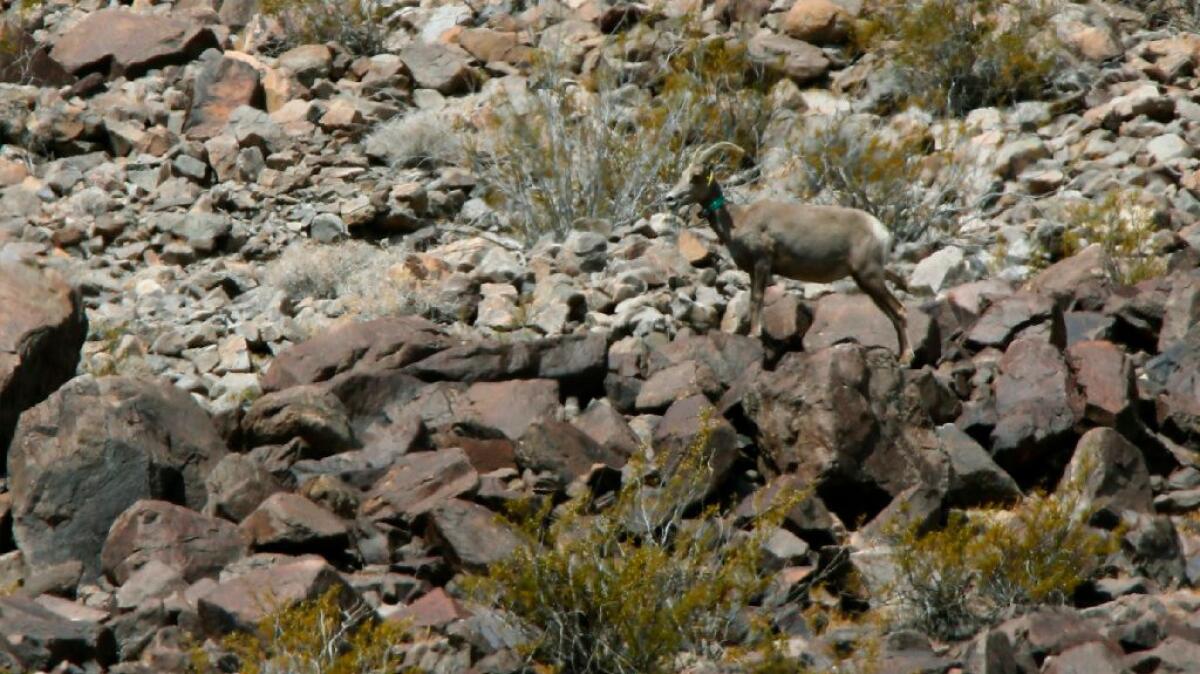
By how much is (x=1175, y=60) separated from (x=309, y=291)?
315 inches

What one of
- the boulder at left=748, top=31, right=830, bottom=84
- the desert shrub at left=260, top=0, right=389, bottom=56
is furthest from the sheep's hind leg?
the desert shrub at left=260, top=0, right=389, bottom=56

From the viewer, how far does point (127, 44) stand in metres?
17.4

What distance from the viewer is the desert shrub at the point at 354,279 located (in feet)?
38.6

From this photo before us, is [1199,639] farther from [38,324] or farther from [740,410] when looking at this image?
[38,324]

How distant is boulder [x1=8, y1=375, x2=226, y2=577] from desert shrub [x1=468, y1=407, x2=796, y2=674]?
2008 mm

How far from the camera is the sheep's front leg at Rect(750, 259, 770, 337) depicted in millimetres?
11008

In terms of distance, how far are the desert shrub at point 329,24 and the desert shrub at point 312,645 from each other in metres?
11.7

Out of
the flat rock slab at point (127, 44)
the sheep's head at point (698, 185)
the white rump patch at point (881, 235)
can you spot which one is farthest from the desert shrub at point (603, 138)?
the flat rock slab at point (127, 44)

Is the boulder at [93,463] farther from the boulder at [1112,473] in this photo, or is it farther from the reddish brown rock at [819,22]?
the reddish brown rock at [819,22]

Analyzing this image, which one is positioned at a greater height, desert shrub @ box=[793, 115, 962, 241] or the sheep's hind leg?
the sheep's hind leg

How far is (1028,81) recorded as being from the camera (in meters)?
15.8

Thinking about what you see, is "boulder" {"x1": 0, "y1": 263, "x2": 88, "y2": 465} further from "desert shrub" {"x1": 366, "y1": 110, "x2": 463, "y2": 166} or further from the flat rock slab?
the flat rock slab

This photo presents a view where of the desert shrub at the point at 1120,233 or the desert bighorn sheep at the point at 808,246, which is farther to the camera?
the desert shrub at the point at 1120,233

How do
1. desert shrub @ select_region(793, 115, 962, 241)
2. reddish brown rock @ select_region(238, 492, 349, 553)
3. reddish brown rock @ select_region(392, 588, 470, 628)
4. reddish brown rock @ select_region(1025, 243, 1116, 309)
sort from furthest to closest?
desert shrub @ select_region(793, 115, 962, 241) < reddish brown rock @ select_region(1025, 243, 1116, 309) < reddish brown rock @ select_region(238, 492, 349, 553) < reddish brown rock @ select_region(392, 588, 470, 628)
